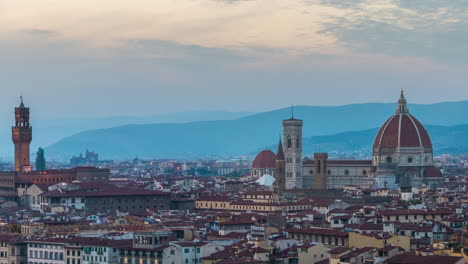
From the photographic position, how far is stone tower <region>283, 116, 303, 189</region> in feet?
530

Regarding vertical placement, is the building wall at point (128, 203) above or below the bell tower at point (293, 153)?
below

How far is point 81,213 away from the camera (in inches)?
4247

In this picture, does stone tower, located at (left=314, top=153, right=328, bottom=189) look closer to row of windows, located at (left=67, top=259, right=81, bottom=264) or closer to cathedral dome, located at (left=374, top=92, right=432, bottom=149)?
cathedral dome, located at (left=374, top=92, right=432, bottom=149)

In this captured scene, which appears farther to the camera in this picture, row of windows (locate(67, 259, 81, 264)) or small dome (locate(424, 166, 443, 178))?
small dome (locate(424, 166, 443, 178))

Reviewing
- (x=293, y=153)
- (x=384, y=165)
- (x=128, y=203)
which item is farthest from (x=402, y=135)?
(x=128, y=203)

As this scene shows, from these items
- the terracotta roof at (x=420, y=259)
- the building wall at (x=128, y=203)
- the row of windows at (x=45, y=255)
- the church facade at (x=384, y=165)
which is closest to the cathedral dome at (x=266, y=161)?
the church facade at (x=384, y=165)

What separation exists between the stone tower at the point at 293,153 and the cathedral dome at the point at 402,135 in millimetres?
10625

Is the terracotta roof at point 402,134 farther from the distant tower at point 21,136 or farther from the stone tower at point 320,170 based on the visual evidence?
the distant tower at point 21,136

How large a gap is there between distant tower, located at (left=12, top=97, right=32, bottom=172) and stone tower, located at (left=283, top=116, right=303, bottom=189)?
34.0m

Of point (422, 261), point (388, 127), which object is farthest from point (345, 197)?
point (422, 261)

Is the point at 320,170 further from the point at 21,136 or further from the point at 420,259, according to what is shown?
the point at 420,259

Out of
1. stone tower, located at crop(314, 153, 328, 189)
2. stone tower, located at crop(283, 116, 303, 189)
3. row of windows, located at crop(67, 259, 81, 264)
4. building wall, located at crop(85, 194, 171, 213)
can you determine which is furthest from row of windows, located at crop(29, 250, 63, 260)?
stone tower, located at crop(314, 153, 328, 189)

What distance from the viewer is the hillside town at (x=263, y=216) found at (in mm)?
66375

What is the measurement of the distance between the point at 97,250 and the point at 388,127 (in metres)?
95.0
